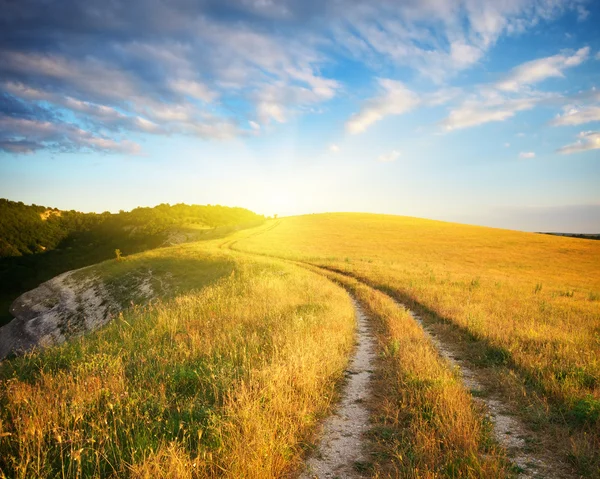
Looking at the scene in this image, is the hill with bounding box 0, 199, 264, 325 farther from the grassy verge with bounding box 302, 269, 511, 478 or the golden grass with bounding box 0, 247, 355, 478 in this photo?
the grassy verge with bounding box 302, 269, 511, 478

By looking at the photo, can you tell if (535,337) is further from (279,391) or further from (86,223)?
(86,223)

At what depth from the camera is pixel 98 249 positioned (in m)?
132

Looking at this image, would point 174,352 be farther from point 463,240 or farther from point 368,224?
point 368,224

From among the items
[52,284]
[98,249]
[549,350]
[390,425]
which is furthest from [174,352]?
[98,249]

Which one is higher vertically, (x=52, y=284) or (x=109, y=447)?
(x=109, y=447)

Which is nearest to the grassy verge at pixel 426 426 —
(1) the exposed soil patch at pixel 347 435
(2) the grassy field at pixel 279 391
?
(2) the grassy field at pixel 279 391

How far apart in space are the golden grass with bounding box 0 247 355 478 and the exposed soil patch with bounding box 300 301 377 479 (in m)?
0.29

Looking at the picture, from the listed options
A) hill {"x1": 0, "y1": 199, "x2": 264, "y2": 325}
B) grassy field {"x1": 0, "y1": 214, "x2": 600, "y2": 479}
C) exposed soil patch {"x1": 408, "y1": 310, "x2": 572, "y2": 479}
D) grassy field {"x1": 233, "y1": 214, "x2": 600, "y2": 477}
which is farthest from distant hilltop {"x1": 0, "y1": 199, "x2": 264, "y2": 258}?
exposed soil patch {"x1": 408, "y1": 310, "x2": 572, "y2": 479}

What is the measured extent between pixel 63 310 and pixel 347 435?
42590 millimetres

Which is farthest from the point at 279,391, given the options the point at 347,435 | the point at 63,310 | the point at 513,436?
the point at 63,310

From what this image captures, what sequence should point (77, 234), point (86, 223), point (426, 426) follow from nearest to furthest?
point (426, 426) → point (77, 234) → point (86, 223)

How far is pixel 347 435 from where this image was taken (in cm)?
572

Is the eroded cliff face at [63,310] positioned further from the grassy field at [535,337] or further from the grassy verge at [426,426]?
the grassy verge at [426,426]

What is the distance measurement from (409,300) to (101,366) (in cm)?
1500
